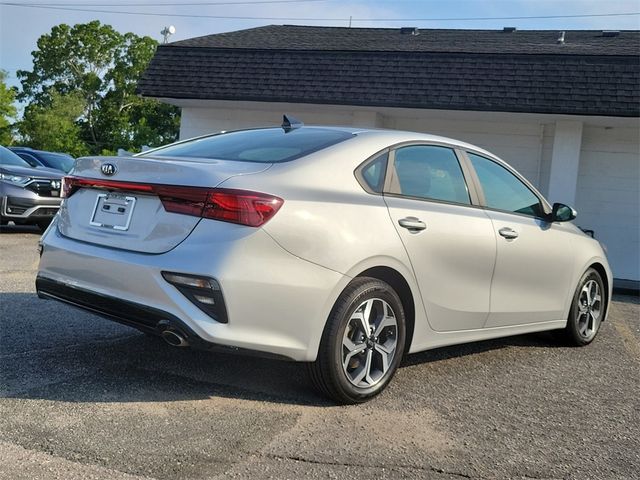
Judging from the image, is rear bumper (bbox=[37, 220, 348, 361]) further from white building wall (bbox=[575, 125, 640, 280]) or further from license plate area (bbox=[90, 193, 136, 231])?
white building wall (bbox=[575, 125, 640, 280])

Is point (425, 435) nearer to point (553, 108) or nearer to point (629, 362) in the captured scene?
point (629, 362)

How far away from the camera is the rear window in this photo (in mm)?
3744

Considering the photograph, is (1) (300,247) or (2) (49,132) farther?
(2) (49,132)

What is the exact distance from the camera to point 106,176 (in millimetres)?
3584

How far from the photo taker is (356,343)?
12.0ft

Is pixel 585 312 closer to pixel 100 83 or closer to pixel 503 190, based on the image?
pixel 503 190

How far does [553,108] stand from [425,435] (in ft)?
26.5

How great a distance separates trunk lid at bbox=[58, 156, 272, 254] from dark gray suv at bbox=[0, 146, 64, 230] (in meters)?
Result: 7.20

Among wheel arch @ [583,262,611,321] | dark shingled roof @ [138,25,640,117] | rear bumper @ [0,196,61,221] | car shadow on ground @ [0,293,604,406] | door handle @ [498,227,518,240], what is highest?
dark shingled roof @ [138,25,640,117]

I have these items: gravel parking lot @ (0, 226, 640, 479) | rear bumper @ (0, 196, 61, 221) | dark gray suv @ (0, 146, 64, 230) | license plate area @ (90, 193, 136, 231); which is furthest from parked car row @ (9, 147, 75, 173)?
license plate area @ (90, 193, 136, 231)

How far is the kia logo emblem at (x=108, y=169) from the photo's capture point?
356 centimetres

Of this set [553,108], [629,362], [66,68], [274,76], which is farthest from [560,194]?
[66,68]

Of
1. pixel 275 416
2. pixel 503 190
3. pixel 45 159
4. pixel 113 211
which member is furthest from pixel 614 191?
pixel 45 159

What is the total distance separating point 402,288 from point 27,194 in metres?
8.26
